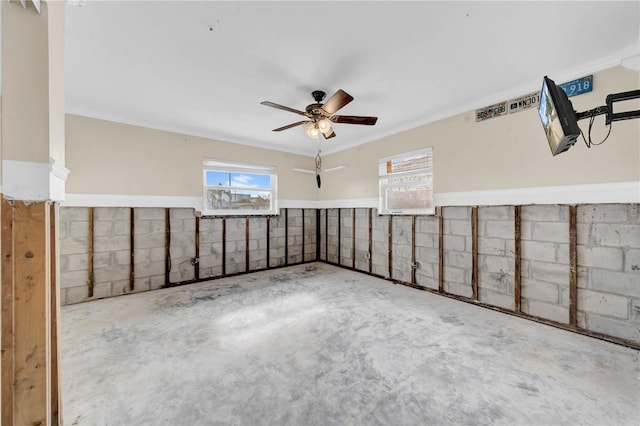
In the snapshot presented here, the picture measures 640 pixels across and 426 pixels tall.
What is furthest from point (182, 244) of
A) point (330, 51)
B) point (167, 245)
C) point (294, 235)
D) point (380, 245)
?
point (330, 51)

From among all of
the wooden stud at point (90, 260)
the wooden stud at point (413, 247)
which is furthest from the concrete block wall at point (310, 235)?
the wooden stud at point (90, 260)

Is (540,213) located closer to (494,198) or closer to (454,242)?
(494,198)

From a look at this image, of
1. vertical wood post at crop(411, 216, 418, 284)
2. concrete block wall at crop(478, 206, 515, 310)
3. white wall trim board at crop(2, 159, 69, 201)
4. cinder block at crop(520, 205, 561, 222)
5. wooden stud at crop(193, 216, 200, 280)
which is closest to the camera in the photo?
white wall trim board at crop(2, 159, 69, 201)

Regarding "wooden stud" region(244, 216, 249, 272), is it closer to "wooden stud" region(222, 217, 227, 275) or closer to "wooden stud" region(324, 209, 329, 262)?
"wooden stud" region(222, 217, 227, 275)

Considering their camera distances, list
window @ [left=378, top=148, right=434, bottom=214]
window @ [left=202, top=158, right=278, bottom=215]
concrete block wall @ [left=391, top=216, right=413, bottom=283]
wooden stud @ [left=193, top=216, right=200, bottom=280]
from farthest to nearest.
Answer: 1. window @ [left=202, top=158, right=278, bottom=215]
2. wooden stud @ [left=193, top=216, right=200, bottom=280]
3. concrete block wall @ [left=391, top=216, right=413, bottom=283]
4. window @ [left=378, top=148, right=434, bottom=214]

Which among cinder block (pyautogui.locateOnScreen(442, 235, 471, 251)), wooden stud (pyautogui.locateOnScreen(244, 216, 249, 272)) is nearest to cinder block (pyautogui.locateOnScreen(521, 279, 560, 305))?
cinder block (pyautogui.locateOnScreen(442, 235, 471, 251))

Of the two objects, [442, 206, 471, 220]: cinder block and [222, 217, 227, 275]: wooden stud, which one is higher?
[442, 206, 471, 220]: cinder block

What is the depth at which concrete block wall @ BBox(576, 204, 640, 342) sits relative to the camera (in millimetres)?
2387

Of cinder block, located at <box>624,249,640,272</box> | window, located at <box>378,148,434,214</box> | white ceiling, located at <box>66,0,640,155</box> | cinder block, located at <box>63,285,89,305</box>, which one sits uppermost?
white ceiling, located at <box>66,0,640,155</box>

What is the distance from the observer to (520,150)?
304cm

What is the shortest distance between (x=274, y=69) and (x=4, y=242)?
7.87 ft

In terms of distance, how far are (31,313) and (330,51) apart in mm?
2701

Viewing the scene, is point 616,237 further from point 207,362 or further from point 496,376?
point 207,362

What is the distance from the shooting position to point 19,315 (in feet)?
3.75
